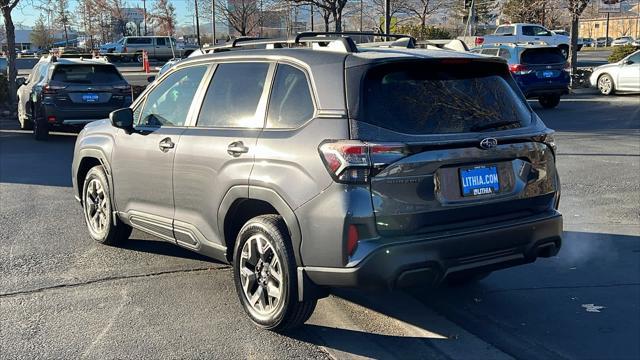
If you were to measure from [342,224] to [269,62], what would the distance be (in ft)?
4.69

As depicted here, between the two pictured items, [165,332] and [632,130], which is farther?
[632,130]

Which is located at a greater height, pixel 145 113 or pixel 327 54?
pixel 327 54

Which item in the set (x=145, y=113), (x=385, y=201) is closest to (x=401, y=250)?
(x=385, y=201)

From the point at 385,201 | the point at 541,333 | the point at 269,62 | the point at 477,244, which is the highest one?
the point at 269,62

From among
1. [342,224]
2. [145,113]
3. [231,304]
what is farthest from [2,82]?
[342,224]

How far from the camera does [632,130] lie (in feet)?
46.9

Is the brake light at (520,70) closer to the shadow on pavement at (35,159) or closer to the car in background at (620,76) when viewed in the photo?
the car in background at (620,76)

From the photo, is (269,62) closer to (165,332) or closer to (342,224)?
(342,224)

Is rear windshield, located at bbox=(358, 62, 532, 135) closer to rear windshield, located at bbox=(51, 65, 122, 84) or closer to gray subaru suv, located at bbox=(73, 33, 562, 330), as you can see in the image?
gray subaru suv, located at bbox=(73, 33, 562, 330)

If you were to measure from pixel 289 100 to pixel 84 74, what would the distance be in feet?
36.1

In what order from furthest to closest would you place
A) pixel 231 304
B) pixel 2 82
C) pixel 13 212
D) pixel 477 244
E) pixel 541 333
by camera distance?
1. pixel 2 82
2. pixel 13 212
3. pixel 231 304
4. pixel 541 333
5. pixel 477 244

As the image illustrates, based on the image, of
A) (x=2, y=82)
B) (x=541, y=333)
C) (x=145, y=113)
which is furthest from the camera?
(x=2, y=82)

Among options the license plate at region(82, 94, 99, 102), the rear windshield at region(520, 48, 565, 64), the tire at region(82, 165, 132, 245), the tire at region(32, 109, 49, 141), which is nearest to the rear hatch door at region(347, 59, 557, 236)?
the tire at region(82, 165, 132, 245)

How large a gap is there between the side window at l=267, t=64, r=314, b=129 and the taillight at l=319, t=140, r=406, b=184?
47 centimetres
